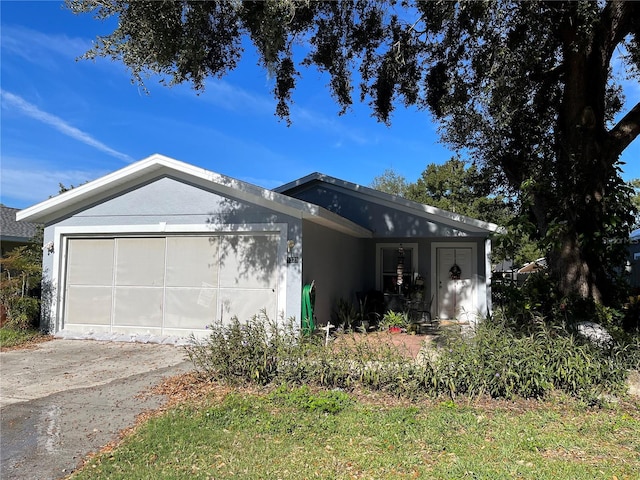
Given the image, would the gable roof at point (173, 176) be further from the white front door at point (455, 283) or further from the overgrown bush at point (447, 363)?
the white front door at point (455, 283)

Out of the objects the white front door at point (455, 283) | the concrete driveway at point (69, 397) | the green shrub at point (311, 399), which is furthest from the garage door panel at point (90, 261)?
the white front door at point (455, 283)

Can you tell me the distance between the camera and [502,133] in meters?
9.88

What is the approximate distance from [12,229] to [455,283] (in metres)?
14.8

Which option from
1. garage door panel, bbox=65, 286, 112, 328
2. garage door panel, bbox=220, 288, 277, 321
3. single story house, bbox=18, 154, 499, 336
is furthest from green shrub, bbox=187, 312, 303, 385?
garage door panel, bbox=65, 286, 112, 328

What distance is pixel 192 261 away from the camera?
30.8 feet

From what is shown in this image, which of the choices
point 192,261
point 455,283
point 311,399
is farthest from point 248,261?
point 455,283

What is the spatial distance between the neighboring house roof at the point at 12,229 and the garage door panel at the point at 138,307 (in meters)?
6.77

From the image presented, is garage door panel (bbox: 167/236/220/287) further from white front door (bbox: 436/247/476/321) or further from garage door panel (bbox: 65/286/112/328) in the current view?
white front door (bbox: 436/247/476/321)

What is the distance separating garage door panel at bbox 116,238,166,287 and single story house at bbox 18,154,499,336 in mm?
22

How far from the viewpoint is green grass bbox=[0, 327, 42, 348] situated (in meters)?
8.84

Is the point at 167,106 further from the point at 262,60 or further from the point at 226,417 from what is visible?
the point at 226,417

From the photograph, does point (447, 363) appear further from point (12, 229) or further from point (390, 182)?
point (390, 182)

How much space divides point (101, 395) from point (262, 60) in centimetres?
579

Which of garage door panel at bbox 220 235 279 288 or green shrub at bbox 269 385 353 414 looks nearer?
green shrub at bbox 269 385 353 414
